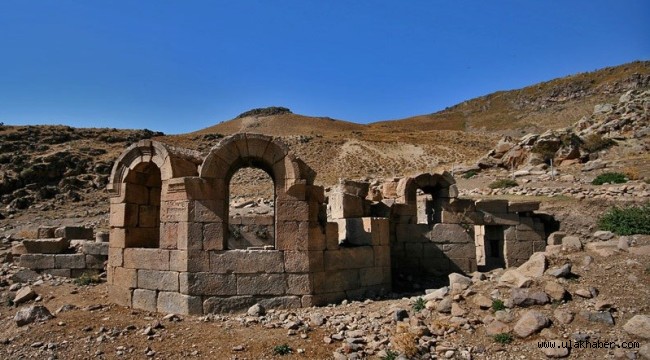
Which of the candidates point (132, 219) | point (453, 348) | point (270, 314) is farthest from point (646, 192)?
point (132, 219)

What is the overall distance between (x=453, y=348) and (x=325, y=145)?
44456 mm

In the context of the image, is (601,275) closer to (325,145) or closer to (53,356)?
(53,356)

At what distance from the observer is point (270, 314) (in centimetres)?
818

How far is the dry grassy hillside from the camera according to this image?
6075 cm

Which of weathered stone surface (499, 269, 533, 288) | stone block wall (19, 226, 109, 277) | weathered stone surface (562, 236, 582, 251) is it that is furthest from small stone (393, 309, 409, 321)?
stone block wall (19, 226, 109, 277)

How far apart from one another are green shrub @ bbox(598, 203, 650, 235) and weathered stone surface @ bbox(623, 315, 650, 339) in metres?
6.46

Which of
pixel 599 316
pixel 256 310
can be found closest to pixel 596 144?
pixel 599 316

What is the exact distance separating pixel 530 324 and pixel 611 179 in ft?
49.7

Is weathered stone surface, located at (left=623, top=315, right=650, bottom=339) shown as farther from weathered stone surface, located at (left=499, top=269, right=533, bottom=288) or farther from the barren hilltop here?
weathered stone surface, located at (left=499, top=269, right=533, bottom=288)

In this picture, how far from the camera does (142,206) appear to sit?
1055cm

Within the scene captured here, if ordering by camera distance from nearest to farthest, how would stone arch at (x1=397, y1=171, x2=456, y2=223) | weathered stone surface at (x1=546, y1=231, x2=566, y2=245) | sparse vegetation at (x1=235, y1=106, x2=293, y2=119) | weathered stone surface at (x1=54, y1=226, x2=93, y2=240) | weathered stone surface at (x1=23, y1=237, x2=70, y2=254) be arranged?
weathered stone surface at (x1=23, y1=237, x2=70, y2=254) → stone arch at (x1=397, y1=171, x2=456, y2=223) → weathered stone surface at (x1=546, y1=231, x2=566, y2=245) → weathered stone surface at (x1=54, y1=226, x2=93, y2=240) → sparse vegetation at (x1=235, y1=106, x2=293, y2=119)

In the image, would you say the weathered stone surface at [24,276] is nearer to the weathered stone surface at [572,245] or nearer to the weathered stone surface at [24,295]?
the weathered stone surface at [24,295]

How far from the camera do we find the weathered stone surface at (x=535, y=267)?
8.22 meters

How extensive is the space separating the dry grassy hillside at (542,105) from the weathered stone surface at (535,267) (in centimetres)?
5260
